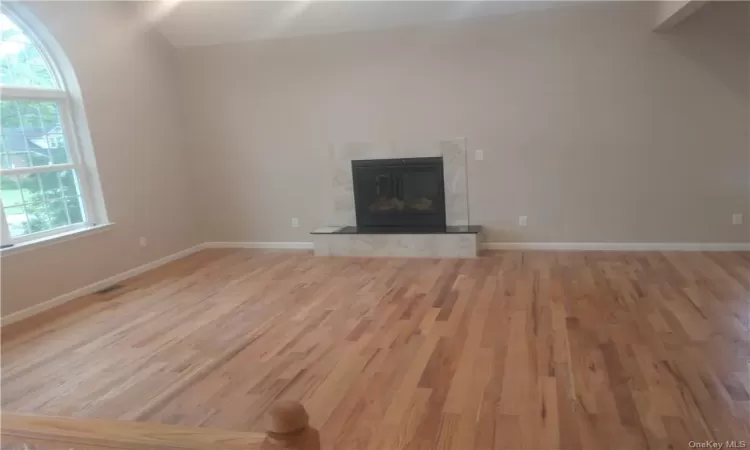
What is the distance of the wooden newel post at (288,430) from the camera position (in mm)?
1069

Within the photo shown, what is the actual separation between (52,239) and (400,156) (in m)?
3.47

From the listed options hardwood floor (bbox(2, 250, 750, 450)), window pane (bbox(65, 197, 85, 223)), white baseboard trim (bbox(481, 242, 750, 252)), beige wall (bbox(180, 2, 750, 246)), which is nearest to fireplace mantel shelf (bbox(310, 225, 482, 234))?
beige wall (bbox(180, 2, 750, 246))

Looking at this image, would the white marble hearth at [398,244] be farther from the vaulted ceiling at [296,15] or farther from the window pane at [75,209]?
the window pane at [75,209]

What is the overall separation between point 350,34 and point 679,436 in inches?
190

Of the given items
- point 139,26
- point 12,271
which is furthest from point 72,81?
point 12,271

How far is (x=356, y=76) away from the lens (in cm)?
584

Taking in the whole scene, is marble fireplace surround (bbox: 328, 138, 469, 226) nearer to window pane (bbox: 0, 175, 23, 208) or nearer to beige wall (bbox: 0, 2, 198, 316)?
beige wall (bbox: 0, 2, 198, 316)

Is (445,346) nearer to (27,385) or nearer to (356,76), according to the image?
(27,385)

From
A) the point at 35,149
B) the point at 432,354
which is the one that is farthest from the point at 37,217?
the point at 432,354

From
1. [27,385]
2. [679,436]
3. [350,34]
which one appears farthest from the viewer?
[350,34]

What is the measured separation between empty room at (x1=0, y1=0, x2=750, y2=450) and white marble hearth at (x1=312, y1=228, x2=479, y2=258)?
32 millimetres

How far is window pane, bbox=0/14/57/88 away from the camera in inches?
180

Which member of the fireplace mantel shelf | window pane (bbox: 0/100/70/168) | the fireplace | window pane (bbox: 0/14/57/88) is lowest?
the fireplace mantel shelf

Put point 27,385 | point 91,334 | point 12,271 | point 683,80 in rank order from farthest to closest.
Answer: point 683,80, point 12,271, point 91,334, point 27,385
